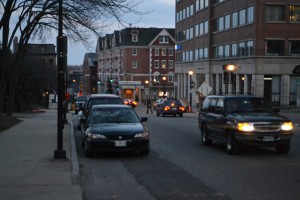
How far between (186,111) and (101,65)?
80.7m

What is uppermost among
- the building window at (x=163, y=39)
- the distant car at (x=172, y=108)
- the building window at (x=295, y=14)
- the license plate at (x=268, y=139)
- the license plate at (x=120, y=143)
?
the building window at (x=163, y=39)

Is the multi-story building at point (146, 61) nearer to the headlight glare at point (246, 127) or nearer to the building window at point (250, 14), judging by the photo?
the building window at point (250, 14)

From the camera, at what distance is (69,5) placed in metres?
23.8

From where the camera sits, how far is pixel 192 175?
11828 millimetres

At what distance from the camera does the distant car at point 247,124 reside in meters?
15.0

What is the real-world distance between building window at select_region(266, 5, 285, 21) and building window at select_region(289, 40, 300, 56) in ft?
9.37

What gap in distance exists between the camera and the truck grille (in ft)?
49.1

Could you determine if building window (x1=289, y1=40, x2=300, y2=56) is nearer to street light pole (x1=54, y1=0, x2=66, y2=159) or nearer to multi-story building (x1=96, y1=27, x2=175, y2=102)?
street light pole (x1=54, y1=0, x2=66, y2=159)

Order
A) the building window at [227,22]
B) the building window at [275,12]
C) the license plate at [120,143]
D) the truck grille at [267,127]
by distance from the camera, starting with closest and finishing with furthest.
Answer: the license plate at [120,143] → the truck grille at [267,127] → the building window at [275,12] → the building window at [227,22]

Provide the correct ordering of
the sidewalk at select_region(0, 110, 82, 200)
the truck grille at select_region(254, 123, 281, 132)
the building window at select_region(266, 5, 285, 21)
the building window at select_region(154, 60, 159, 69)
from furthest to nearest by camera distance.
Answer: the building window at select_region(154, 60, 159, 69) → the building window at select_region(266, 5, 285, 21) → the truck grille at select_region(254, 123, 281, 132) → the sidewalk at select_region(0, 110, 82, 200)

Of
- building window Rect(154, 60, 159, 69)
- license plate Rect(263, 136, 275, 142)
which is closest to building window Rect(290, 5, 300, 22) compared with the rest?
license plate Rect(263, 136, 275, 142)

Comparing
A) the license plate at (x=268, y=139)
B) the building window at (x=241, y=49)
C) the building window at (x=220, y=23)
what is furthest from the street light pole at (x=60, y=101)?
the building window at (x=220, y=23)

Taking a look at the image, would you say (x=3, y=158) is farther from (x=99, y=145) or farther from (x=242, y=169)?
(x=242, y=169)

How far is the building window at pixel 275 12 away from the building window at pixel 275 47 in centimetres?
244
